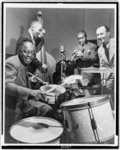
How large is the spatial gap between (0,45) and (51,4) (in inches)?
14.4

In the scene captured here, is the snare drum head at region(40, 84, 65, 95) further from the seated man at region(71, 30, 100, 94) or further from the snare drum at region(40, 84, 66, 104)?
the seated man at region(71, 30, 100, 94)

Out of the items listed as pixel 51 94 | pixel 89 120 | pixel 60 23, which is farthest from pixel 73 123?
pixel 60 23

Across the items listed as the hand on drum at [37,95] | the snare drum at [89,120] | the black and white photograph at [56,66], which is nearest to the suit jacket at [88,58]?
the black and white photograph at [56,66]

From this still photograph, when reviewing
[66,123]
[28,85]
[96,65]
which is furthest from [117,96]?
[28,85]

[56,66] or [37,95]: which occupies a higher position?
[56,66]

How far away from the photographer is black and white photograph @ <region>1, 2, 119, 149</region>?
121 cm

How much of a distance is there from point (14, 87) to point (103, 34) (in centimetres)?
57

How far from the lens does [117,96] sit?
1220 millimetres

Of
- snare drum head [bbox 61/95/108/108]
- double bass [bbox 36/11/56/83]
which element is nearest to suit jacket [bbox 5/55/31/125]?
double bass [bbox 36/11/56/83]

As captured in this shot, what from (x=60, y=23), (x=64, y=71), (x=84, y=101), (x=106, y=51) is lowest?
(x=84, y=101)

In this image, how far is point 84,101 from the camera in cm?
120

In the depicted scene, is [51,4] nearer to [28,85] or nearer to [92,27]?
[92,27]

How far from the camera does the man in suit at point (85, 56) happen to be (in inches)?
48.0

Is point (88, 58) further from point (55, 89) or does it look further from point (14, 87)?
point (14, 87)
